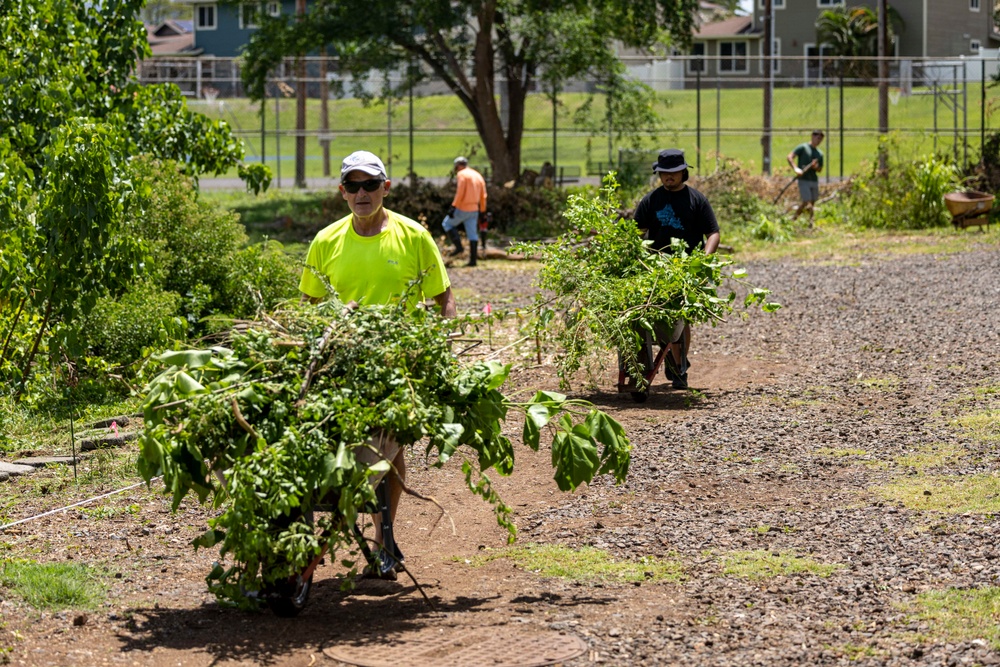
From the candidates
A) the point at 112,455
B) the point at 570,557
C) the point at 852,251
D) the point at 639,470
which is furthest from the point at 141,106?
the point at 852,251

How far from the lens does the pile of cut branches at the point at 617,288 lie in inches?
394

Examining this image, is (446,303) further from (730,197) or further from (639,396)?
(730,197)

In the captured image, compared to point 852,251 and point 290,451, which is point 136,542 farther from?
point 852,251

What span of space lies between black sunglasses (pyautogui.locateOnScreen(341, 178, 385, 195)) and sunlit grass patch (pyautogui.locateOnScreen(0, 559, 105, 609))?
2.07 m

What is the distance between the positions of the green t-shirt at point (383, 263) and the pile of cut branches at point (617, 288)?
3481mm

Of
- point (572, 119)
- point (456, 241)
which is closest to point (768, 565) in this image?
point (456, 241)

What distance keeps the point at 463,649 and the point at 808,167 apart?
70.8ft

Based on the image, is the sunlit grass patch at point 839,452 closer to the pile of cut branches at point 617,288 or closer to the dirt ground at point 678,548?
the dirt ground at point 678,548

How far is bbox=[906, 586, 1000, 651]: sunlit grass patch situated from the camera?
5160 mm

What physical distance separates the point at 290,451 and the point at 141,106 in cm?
868

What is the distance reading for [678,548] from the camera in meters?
6.59

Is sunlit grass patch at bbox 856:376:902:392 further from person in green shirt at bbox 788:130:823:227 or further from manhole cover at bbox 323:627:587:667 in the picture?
person in green shirt at bbox 788:130:823:227

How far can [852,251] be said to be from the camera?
886 inches

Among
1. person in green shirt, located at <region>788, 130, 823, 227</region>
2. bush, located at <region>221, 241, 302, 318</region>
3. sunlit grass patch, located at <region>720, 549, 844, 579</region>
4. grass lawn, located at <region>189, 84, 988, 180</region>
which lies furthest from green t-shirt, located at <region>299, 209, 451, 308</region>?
grass lawn, located at <region>189, 84, 988, 180</region>
